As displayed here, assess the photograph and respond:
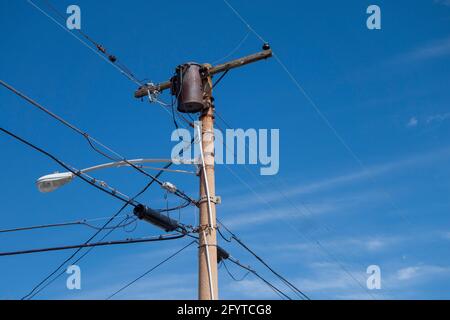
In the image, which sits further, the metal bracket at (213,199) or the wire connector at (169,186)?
the wire connector at (169,186)

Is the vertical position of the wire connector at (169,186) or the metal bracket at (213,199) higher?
the wire connector at (169,186)

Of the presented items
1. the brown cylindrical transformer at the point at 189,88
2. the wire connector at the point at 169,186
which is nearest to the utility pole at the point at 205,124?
the brown cylindrical transformer at the point at 189,88

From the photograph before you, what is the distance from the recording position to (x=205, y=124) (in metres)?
14.8

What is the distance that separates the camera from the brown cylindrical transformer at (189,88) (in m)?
14.8

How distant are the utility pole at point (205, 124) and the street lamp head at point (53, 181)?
2.74 meters

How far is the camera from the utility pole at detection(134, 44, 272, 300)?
13.1 meters

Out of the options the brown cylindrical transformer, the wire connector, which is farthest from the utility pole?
the wire connector

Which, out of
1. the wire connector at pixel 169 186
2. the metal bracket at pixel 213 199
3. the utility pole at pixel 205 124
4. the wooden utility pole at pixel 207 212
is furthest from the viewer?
the wire connector at pixel 169 186

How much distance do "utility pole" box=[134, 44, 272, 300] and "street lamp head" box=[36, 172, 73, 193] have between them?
2.74 m

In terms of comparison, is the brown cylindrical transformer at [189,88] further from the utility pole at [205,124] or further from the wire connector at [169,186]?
the wire connector at [169,186]

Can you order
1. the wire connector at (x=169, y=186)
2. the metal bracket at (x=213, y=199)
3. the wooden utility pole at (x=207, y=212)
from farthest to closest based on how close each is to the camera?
the wire connector at (x=169, y=186) < the metal bracket at (x=213, y=199) < the wooden utility pole at (x=207, y=212)

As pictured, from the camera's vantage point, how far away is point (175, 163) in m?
14.4
